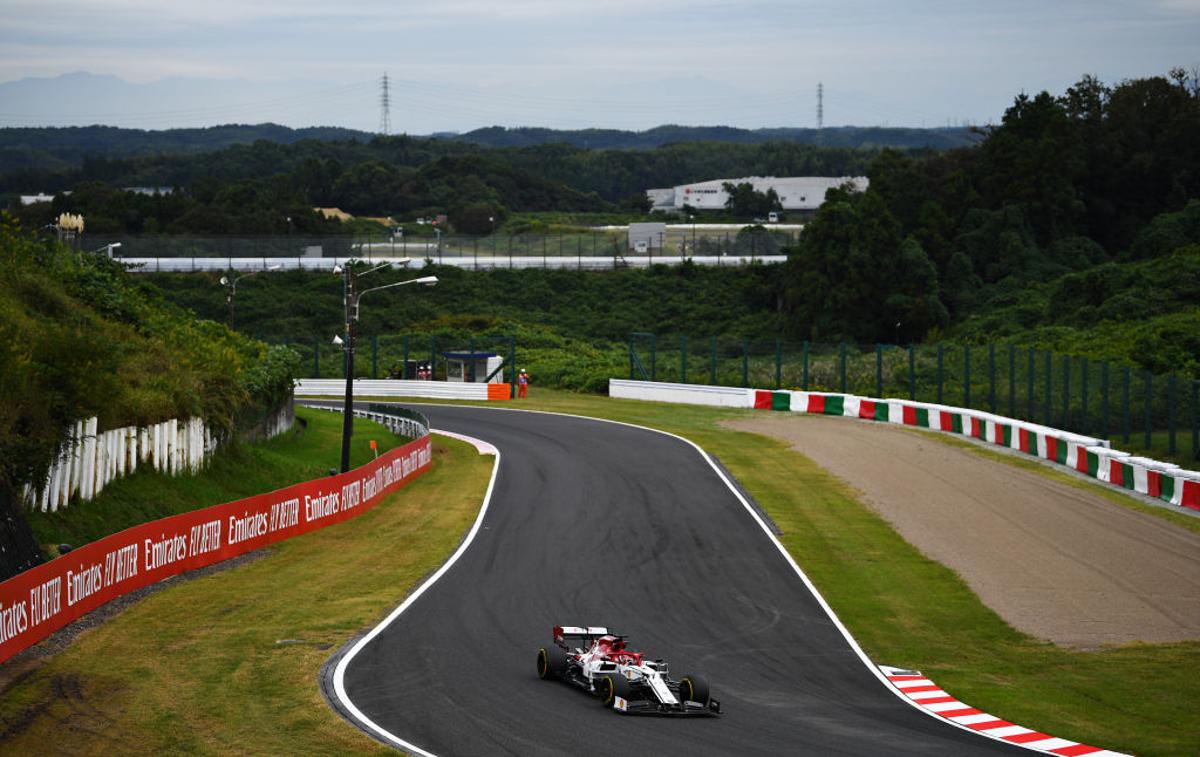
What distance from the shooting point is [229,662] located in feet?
70.4

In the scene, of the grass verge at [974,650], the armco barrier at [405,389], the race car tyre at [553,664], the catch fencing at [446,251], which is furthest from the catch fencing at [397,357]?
the race car tyre at [553,664]

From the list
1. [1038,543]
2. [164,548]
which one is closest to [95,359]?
[164,548]

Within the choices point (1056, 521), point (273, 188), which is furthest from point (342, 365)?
point (273, 188)

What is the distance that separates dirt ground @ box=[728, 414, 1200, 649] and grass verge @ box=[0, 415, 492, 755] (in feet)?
39.6

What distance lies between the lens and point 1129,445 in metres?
46.1

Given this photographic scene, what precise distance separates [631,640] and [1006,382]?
1462 inches

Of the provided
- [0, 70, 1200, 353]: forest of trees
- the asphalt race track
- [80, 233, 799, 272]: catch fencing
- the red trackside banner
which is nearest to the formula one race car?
the asphalt race track

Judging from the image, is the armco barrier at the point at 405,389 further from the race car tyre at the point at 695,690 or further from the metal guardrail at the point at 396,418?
the race car tyre at the point at 695,690

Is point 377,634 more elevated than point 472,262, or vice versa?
point 472,262

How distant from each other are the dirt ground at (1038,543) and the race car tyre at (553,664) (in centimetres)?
915

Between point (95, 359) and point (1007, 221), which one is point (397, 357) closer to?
point (1007, 221)

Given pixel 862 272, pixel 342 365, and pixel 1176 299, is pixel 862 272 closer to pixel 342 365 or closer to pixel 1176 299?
pixel 1176 299

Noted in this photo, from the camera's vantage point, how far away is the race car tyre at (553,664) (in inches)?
786

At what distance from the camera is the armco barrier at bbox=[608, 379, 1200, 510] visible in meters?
38.2
